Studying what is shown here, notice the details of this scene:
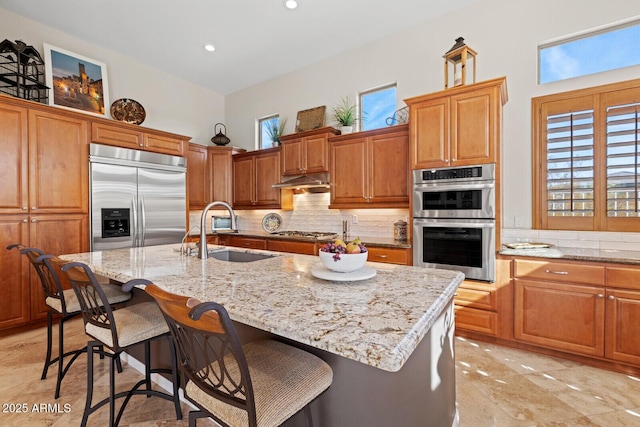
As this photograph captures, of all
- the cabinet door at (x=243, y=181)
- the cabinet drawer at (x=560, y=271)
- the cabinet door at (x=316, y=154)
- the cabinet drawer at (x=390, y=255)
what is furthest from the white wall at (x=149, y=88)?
the cabinet drawer at (x=560, y=271)

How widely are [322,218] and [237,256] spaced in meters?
2.04

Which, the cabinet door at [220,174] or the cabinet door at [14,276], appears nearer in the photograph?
the cabinet door at [14,276]

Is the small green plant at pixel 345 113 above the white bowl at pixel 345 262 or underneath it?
above

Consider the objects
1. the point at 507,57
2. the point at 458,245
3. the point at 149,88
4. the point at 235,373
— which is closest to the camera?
the point at 235,373

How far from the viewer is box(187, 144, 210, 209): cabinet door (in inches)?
184

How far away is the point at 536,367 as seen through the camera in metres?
2.36

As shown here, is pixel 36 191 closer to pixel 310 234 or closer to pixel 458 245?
pixel 310 234

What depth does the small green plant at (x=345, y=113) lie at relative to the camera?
3996 millimetres

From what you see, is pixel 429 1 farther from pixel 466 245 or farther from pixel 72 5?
pixel 72 5

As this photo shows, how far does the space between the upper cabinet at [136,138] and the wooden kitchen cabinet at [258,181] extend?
92 centimetres

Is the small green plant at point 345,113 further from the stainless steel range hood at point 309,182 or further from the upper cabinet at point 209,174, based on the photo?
the upper cabinet at point 209,174

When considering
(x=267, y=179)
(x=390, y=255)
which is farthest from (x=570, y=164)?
(x=267, y=179)

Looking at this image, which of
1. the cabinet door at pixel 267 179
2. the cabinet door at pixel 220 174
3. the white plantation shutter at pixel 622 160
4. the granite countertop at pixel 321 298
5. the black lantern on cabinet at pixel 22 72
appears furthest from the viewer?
the cabinet door at pixel 220 174

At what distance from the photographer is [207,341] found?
0.91 meters
